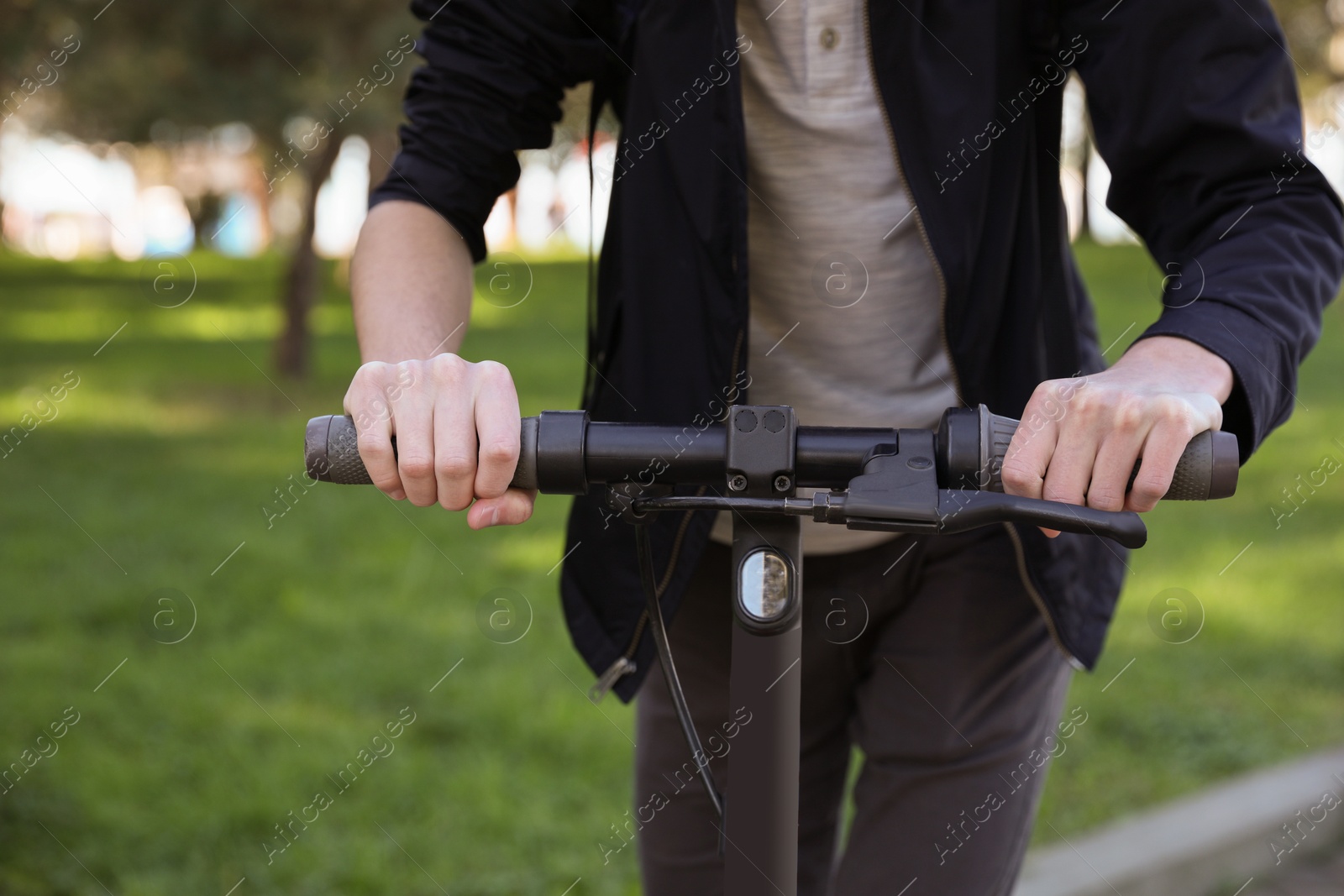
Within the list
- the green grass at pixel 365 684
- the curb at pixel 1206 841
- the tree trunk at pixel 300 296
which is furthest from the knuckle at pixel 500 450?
the tree trunk at pixel 300 296

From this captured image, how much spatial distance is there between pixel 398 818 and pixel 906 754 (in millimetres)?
2400

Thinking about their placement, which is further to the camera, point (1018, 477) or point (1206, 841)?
point (1206, 841)

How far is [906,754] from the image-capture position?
1.64 metres

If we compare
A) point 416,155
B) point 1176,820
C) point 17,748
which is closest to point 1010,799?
point 416,155

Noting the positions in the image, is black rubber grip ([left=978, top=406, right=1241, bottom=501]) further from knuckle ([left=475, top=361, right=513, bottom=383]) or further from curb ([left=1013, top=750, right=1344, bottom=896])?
curb ([left=1013, top=750, right=1344, bottom=896])

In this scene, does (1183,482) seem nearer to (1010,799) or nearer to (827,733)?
(1010,799)

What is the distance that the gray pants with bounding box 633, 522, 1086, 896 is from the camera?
1.61 meters

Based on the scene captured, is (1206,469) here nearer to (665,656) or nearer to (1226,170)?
(1226,170)

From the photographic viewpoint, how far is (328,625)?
5.07m

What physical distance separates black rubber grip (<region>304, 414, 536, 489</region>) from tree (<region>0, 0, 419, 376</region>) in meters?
7.30

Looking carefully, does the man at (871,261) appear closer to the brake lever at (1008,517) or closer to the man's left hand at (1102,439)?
the man's left hand at (1102,439)

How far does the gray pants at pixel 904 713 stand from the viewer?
1605mm

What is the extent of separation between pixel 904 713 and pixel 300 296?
33.3ft

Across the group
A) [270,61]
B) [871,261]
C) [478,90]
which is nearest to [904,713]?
[871,261]
